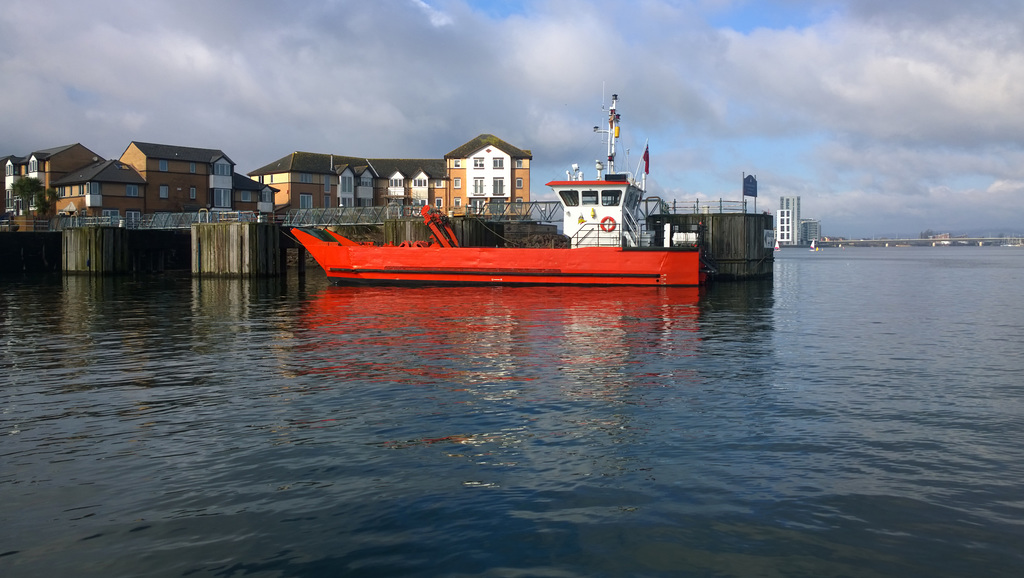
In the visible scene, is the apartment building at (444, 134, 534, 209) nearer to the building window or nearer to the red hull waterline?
the building window

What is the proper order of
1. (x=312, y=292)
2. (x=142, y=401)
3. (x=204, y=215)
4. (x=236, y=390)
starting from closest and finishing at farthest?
(x=142, y=401), (x=236, y=390), (x=312, y=292), (x=204, y=215)

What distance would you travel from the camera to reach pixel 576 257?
31406 mm

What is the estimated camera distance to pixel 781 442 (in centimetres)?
835

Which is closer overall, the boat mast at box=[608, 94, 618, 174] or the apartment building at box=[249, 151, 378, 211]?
the boat mast at box=[608, 94, 618, 174]

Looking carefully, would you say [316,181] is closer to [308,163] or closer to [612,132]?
[308,163]

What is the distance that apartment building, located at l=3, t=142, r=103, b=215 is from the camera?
2623 inches

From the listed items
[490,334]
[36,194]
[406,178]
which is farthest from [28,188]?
[490,334]

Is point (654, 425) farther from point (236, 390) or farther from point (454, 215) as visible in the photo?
point (454, 215)

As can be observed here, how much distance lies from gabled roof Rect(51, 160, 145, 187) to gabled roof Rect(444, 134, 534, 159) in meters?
29.7

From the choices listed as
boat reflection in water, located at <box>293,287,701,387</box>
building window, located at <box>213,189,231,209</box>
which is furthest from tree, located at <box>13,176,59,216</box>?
boat reflection in water, located at <box>293,287,701,387</box>

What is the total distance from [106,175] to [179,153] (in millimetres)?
6564

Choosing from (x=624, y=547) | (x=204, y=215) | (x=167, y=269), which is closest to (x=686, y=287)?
Result: (x=624, y=547)

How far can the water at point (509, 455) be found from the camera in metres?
5.56

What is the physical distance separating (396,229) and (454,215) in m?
3.69
